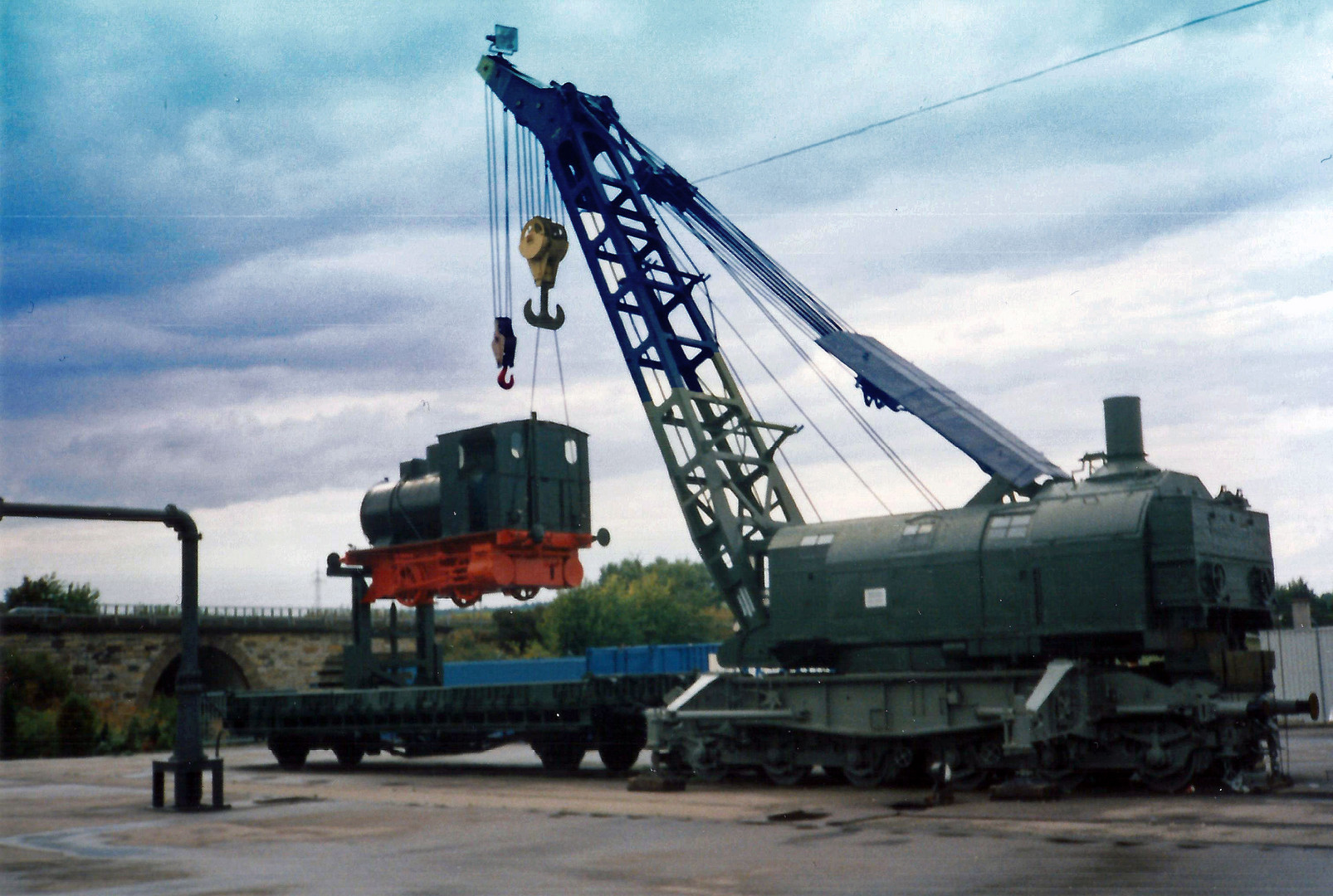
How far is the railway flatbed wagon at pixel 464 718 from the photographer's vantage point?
20141 millimetres

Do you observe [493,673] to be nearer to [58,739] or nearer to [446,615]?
[58,739]

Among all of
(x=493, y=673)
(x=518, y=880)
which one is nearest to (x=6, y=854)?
(x=518, y=880)

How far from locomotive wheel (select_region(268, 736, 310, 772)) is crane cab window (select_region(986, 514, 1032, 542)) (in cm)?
1518

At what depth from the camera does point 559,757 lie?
22.0 m

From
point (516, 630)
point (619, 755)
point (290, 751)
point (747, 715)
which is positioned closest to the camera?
point (747, 715)

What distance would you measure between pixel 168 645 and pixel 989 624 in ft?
142

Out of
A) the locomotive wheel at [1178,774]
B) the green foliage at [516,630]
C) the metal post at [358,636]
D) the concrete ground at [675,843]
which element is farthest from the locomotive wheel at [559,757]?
the green foliage at [516,630]

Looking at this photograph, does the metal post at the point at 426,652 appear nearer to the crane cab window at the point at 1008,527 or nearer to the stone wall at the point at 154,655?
the crane cab window at the point at 1008,527

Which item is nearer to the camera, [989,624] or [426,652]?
[989,624]

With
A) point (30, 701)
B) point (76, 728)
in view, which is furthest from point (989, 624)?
point (30, 701)

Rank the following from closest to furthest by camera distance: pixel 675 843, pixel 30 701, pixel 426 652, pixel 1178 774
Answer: pixel 675 843 < pixel 1178 774 < pixel 426 652 < pixel 30 701

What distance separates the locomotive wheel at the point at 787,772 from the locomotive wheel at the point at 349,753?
34.9 ft

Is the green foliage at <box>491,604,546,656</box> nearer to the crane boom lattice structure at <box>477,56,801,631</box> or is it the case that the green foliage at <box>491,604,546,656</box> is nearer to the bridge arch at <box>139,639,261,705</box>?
the bridge arch at <box>139,639,261,705</box>

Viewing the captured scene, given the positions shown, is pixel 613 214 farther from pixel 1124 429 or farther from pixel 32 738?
pixel 32 738
